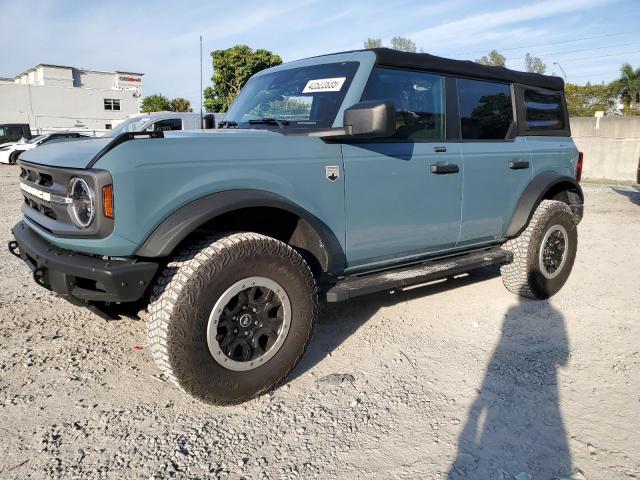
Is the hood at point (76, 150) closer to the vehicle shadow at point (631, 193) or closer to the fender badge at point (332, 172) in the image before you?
the fender badge at point (332, 172)

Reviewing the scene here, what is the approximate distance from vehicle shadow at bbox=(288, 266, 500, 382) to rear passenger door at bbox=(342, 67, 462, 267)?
697 mm

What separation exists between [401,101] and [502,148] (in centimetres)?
122

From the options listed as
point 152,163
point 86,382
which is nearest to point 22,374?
point 86,382

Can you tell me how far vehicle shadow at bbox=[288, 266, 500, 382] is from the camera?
3643mm

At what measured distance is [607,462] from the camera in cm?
246

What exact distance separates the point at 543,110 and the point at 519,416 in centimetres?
332

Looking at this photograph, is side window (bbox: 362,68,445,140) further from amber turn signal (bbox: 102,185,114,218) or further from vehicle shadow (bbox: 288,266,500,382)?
amber turn signal (bbox: 102,185,114,218)

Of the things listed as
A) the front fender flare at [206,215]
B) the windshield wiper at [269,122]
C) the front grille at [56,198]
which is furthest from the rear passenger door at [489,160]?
the front grille at [56,198]

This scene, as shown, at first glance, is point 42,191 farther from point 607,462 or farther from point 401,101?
point 607,462

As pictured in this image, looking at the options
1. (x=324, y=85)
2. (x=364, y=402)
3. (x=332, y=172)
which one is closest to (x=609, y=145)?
(x=324, y=85)

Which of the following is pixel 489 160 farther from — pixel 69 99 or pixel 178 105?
pixel 69 99

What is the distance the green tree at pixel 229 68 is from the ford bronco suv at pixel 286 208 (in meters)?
19.5

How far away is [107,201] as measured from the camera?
2.48 meters

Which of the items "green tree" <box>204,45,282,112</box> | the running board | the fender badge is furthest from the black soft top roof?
"green tree" <box>204,45,282,112</box>
